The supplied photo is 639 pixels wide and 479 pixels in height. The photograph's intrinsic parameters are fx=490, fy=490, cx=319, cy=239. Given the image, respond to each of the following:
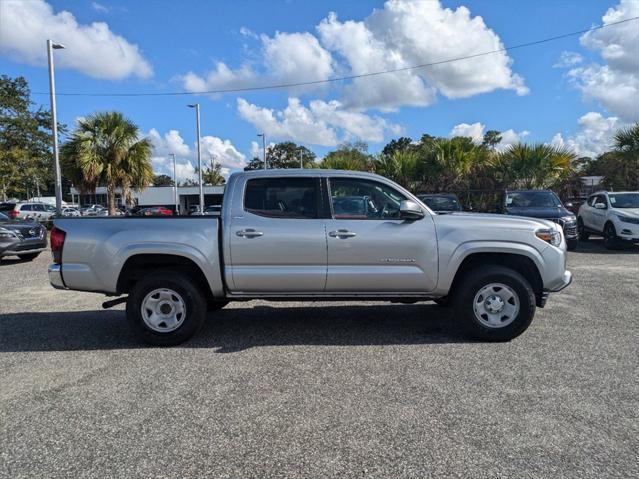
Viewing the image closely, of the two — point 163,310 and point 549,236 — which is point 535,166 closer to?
point 549,236

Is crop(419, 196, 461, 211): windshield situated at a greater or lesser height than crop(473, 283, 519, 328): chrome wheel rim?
greater

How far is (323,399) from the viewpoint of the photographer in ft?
12.6

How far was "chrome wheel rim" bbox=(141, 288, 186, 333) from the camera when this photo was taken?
5215mm

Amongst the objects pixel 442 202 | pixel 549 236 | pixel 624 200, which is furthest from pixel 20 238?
pixel 624 200

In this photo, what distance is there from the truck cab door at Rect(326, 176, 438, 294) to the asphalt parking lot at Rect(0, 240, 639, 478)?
66cm

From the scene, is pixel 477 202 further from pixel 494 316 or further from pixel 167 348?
pixel 167 348

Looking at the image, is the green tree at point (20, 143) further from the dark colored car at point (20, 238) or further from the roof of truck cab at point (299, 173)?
the roof of truck cab at point (299, 173)

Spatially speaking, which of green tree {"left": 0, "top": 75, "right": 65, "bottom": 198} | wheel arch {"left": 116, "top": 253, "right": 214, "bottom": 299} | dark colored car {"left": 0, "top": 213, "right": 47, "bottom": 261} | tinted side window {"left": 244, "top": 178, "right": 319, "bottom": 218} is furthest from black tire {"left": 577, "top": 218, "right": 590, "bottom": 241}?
green tree {"left": 0, "top": 75, "right": 65, "bottom": 198}

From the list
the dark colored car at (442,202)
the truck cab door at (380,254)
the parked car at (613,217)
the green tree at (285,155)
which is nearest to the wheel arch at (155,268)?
the truck cab door at (380,254)

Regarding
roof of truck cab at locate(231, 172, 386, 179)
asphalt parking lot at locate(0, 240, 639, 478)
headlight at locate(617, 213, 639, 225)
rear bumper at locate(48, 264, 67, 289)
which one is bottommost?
asphalt parking lot at locate(0, 240, 639, 478)

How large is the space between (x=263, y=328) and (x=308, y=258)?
51.3 inches

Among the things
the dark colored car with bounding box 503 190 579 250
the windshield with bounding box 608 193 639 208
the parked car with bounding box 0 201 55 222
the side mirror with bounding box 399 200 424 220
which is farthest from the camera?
the parked car with bounding box 0 201 55 222

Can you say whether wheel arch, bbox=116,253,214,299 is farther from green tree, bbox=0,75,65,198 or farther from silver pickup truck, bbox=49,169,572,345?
green tree, bbox=0,75,65,198

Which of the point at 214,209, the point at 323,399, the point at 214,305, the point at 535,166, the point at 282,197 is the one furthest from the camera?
the point at 535,166
